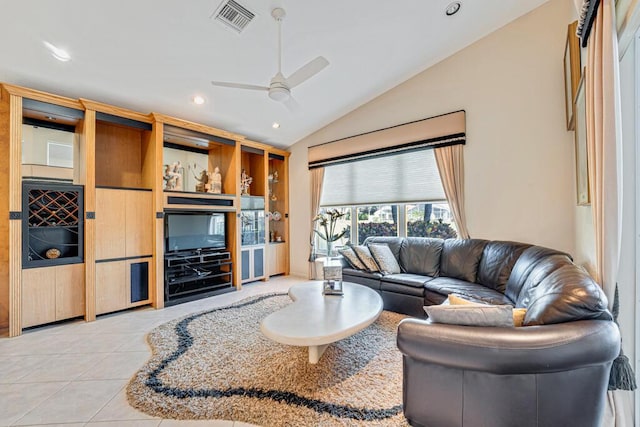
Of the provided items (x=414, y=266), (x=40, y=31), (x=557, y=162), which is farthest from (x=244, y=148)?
(x=557, y=162)

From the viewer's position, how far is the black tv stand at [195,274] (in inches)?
158

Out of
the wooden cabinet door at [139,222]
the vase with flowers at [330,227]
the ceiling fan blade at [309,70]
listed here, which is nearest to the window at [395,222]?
the vase with flowers at [330,227]

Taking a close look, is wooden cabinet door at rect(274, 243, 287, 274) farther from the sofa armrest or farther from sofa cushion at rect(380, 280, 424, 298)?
the sofa armrest

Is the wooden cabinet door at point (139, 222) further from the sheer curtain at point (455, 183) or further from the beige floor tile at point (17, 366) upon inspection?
the sheer curtain at point (455, 183)

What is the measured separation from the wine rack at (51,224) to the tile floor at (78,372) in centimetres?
81

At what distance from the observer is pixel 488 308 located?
4.86ft

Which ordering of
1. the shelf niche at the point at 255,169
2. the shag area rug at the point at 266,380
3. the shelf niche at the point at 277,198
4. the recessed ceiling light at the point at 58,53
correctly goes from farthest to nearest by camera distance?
the shelf niche at the point at 277,198
the shelf niche at the point at 255,169
the recessed ceiling light at the point at 58,53
the shag area rug at the point at 266,380

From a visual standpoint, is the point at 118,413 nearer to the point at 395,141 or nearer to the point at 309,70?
the point at 309,70

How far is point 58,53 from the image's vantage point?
2725mm

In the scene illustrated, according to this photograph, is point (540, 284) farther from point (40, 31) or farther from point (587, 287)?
point (40, 31)

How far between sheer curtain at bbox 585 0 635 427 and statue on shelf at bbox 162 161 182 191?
4737mm

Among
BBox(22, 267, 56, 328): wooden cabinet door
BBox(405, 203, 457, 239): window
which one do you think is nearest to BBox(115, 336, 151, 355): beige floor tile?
BBox(22, 267, 56, 328): wooden cabinet door

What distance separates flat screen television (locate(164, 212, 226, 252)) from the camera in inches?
162

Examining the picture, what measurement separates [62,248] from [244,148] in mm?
2984
